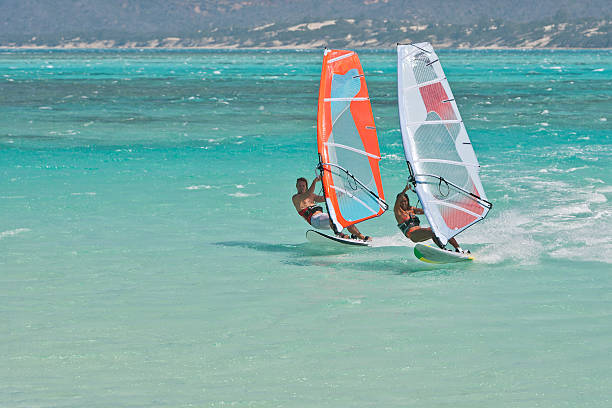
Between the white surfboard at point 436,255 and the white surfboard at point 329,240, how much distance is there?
1.86 metres

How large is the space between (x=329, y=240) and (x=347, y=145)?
2090mm

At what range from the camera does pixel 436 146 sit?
739 inches

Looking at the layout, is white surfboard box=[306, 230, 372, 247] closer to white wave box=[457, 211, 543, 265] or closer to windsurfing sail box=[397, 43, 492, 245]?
windsurfing sail box=[397, 43, 492, 245]

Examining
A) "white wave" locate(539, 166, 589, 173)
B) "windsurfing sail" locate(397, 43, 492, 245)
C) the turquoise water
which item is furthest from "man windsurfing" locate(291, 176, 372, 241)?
"white wave" locate(539, 166, 589, 173)

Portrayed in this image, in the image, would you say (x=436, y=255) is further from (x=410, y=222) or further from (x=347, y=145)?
(x=347, y=145)

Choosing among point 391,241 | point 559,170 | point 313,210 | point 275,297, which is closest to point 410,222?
point 313,210

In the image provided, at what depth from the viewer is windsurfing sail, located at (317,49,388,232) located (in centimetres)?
1988

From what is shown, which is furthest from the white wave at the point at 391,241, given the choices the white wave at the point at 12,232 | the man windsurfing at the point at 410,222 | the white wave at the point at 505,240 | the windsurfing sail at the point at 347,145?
the white wave at the point at 12,232

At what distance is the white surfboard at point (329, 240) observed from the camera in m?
20.2

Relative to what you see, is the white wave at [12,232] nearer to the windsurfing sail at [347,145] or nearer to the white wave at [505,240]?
the windsurfing sail at [347,145]

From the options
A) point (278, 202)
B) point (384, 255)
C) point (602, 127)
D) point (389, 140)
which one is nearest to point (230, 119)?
point (389, 140)

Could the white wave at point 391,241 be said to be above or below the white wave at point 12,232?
below

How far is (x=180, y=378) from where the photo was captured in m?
12.9

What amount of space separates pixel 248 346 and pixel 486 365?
11.3ft
